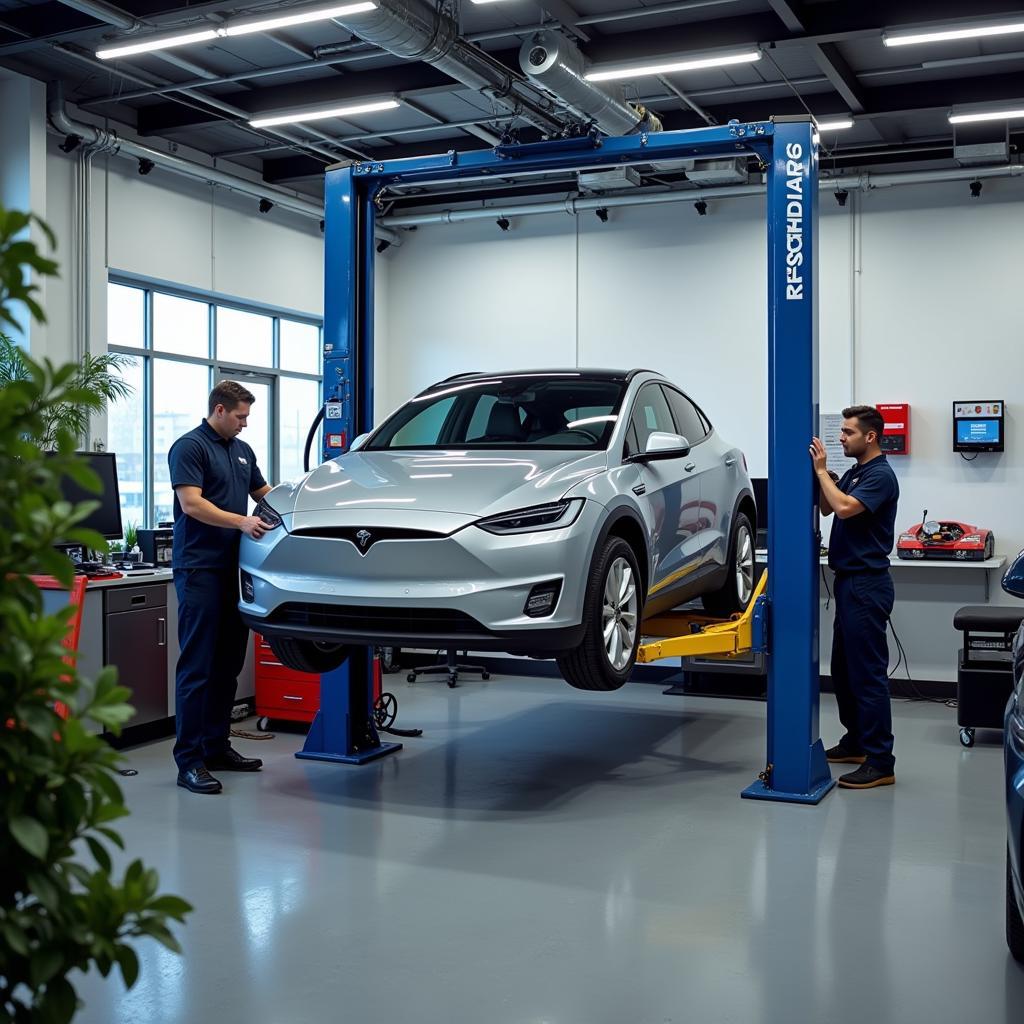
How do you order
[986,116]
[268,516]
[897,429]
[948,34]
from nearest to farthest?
[268,516] → [948,34] → [986,116] → [897,429]

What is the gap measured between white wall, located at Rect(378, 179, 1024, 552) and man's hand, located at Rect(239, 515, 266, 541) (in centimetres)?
644

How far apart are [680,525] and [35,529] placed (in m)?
4.42

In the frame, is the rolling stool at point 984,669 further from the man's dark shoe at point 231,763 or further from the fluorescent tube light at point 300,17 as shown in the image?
the fluorescent tube light at point 300,17

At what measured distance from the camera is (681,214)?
10812mm

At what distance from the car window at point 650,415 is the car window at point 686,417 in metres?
0.09

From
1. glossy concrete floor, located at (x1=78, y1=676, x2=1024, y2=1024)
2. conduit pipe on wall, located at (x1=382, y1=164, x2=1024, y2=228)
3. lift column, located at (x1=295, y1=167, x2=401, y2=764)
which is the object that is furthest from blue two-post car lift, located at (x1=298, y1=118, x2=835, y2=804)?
conduit pipe on wall, located at (x1=382, y1=164, x2=1024, y2=228)

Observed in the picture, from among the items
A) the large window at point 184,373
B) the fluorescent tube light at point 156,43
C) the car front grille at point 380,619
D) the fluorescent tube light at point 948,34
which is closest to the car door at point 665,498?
the car front grille at point 380,619

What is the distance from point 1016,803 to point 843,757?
12.0 feet

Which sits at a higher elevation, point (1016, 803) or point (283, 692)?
point (1016, 803)

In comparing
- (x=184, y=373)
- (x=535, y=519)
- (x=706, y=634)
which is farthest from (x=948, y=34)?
(x=184, y=373)

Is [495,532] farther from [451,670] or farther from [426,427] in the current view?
[451,670]

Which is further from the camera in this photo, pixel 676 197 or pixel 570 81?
pixel 676 197

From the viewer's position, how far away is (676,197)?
34.0ft

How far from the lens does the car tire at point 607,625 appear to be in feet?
15.1
